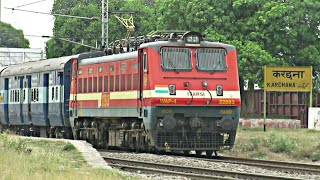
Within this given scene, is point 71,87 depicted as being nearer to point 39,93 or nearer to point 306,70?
point 39,93

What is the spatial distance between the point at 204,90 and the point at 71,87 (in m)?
8.57

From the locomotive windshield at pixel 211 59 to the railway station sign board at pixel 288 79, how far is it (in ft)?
42.9

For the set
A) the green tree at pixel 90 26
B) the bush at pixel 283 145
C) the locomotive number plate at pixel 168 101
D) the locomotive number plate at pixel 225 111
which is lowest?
the bush at pixel 283 145

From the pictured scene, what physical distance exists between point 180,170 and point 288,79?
19.6 meters

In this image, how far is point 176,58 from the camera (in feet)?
87.1

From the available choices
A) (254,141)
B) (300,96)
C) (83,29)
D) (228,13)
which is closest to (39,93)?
(254,141)

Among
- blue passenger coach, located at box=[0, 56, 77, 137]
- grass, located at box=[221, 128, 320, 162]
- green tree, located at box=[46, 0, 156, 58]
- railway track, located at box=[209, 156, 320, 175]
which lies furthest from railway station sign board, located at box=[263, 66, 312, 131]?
green tree, located at box=[46, 0, 156, 58]

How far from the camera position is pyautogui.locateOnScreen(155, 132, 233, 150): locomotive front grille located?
26.5 m

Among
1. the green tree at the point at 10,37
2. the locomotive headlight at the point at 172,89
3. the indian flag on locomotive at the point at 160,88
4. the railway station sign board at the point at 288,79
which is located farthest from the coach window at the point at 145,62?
the green tree at the point at 10,37

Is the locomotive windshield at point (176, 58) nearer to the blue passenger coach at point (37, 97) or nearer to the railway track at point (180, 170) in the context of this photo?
the railway track at point (180, 170)

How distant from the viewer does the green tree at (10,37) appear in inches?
5022

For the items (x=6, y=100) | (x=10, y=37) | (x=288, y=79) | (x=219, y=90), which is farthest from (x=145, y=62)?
(x=10, y=37)

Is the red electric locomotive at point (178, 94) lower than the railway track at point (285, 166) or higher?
higher

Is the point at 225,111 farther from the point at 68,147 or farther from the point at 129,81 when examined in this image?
the point at 68,147
